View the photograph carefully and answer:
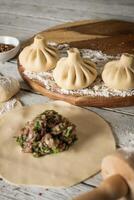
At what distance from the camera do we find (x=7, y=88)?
39.4 inches

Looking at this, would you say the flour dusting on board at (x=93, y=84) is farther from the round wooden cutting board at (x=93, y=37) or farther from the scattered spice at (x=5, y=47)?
the scattered spice at (x=5, y=47)

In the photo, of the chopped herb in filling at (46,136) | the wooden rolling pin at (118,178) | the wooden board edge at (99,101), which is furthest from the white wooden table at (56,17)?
the wooden rolling pin at (118,178)

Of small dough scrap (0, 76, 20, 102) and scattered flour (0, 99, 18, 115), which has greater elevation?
small dough scrap (0, 76, 20, 102)

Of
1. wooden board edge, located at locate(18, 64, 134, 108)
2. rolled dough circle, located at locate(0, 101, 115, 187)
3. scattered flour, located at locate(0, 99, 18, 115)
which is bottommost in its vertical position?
rolled dough circle, located at locate(0, 101, 115, 187)

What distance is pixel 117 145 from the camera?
85 cm

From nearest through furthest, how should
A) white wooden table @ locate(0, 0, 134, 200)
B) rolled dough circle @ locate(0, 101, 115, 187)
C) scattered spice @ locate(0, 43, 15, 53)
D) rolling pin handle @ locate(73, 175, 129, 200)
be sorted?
rolling pin handle @ locate(73, 175, 129, 200), rolled dough circle @ locate(0, 101, 115, 187), white wooden table @ locate(0, 0, 134, 200), scattered spice @ locate(0, 43, 15, 53)

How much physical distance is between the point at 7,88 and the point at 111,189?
0.52 metres

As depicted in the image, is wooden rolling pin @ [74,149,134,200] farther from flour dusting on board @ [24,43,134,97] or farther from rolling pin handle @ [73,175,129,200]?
flour dusting on board @ [24,43,134,97]

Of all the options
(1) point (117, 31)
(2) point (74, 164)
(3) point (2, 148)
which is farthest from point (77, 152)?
(1) point (117, 31)

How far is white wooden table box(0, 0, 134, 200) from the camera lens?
3.06ft

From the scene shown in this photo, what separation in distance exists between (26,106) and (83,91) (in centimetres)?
16

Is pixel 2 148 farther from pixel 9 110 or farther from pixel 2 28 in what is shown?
pixel 2 28

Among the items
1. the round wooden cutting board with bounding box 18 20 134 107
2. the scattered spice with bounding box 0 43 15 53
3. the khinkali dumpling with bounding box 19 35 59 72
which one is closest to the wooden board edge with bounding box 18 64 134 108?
A: the round wooden cutting board with bounding box 18 20 134 107

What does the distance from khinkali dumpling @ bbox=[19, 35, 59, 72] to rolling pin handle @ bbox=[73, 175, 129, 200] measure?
54 cm
